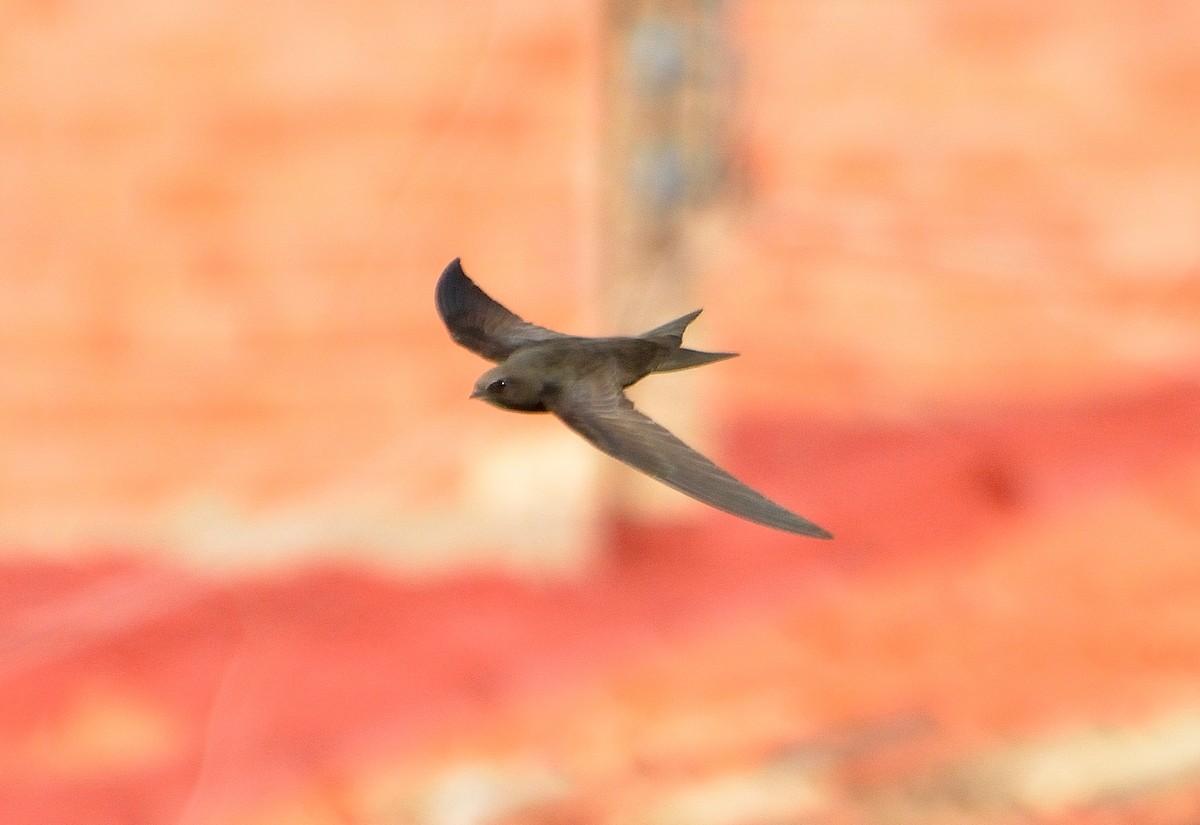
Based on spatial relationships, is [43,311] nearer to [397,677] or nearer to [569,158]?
[569,158]

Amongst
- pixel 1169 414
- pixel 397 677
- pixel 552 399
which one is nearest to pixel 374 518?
pixel 397 677

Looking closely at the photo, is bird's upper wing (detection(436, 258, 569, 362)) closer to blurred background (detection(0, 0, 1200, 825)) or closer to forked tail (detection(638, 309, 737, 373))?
forked tail (detection(638, 309, 737, 373))

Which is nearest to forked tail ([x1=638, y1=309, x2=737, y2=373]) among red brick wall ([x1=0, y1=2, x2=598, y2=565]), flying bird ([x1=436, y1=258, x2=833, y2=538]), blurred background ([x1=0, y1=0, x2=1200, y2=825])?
flying bird ([x1=436, y1=258, x2=833, y2=538])

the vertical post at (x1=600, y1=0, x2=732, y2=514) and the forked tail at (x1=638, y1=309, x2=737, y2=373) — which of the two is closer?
the forked tail at (x1=638, y1=309, x2=737, y2=373)

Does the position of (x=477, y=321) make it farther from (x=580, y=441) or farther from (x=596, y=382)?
(x=580, y=441)

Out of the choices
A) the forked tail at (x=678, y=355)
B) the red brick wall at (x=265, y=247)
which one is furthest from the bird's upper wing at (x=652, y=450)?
the red brick wall at (x=265, y=247)

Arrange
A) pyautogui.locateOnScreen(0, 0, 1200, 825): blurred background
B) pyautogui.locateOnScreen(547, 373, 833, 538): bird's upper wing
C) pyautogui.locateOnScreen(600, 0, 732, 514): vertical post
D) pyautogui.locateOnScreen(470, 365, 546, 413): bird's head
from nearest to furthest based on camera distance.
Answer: pyautogui.locateOnScreen(547, 373, 833, 538): bird's upper wing
pyautogui.locateOnScreen(470, 365, 546, 413): bird's head
pyautogui.locateOnScreen(0, 0, 1200, 825): blurred background
pyautogui.locateOnScreen(600, 0, 732, 514): vertical post

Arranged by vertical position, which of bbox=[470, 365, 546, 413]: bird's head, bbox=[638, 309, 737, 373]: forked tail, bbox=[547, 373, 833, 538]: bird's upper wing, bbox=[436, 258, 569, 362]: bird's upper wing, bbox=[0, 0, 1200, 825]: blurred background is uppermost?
bbox=[0, 0, 1200, 825]: blurred background

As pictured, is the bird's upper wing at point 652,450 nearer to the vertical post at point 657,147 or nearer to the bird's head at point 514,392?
the bird's head at point 514,392
